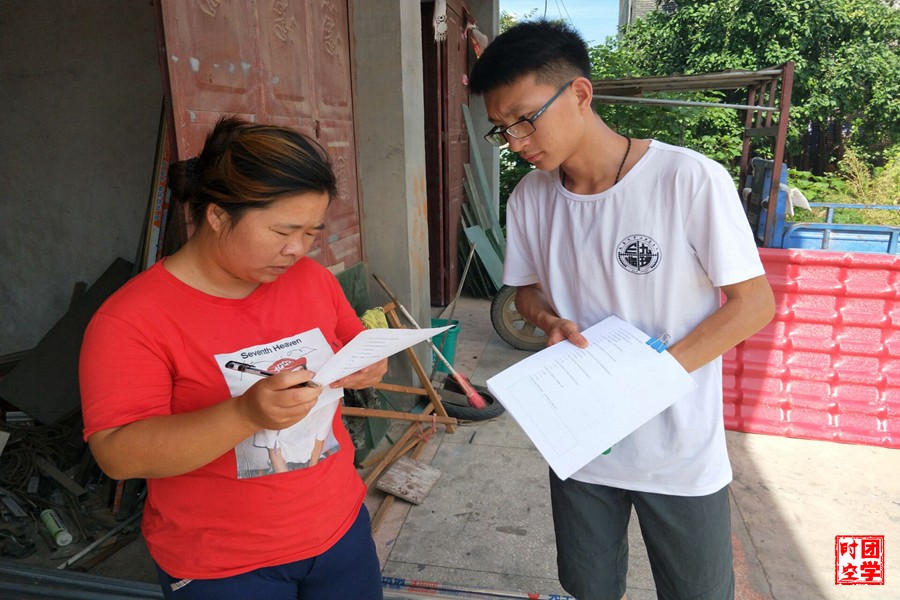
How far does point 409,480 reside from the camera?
3.30 m

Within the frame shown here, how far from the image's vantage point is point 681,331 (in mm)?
1481

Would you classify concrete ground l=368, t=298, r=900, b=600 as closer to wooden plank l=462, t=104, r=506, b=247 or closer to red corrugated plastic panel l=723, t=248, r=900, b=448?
red corrugated plastic panel l=723, t=248, r=900, b=448

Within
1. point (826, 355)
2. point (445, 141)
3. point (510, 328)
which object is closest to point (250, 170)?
point (826, 355)

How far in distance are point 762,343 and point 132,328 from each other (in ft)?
12.3

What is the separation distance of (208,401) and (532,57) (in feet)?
3.57

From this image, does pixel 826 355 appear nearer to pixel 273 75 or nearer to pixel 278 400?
pixel 273 75

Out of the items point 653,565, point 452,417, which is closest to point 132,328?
point 653,565

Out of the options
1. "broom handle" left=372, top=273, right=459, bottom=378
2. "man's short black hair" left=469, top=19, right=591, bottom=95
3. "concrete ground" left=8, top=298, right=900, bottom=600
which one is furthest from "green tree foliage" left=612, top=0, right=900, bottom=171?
"man's short black hair" left=469, top=19, right=591, bottom=95

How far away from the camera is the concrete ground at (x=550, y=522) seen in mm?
2592

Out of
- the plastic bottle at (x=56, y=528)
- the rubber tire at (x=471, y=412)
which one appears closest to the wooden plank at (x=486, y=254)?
the rubber tire at (x=471, y=412)

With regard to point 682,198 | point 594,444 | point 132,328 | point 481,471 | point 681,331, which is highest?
point 682,198

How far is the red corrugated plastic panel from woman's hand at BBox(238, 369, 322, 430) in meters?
3.44

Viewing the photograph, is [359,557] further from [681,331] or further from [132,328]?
[681,331]

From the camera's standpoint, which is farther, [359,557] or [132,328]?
[359,557]
